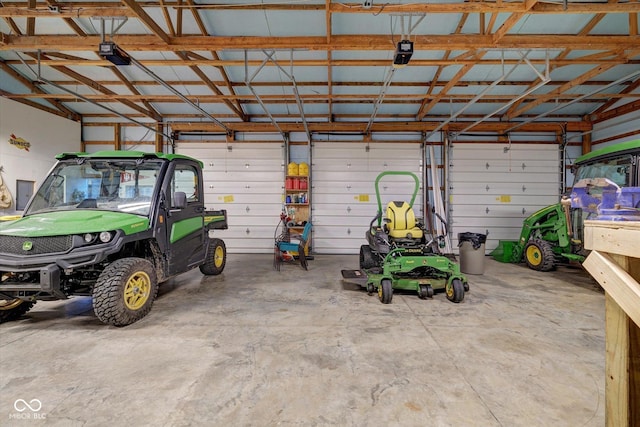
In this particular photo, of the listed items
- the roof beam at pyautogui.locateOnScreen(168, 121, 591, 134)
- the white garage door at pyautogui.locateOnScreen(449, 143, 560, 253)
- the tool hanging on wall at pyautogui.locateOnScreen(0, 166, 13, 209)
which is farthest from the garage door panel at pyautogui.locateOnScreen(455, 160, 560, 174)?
the tool hanging on wall at pyautogui.locateOnScreen(0, 166, 13, 209)

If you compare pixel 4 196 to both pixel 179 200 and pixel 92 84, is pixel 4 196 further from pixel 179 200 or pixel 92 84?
pixel 179 200

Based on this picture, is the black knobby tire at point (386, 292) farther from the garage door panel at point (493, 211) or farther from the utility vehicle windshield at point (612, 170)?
the garage door panel at point (493, 211)

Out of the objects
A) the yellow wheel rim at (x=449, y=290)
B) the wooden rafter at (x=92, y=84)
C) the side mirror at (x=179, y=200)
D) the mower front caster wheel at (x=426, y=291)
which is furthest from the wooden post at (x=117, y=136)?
the yellow wheel rim at (x=449, y=290)

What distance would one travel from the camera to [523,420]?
1.64 m

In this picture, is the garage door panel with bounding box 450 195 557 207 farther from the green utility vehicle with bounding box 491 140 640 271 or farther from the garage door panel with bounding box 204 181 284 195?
the garage door panel with bounding box 204 181 284 195

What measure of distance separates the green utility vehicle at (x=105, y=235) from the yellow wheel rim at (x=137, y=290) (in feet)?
0.03

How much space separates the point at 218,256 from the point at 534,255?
680 cm

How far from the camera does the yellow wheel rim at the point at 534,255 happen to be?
581 centimetres

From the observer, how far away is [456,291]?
366 cm

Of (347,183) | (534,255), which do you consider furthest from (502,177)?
(347,183)

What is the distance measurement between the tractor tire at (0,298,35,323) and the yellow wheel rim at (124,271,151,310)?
1.31 meters

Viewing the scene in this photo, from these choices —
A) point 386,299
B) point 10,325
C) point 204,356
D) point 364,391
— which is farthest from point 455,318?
point 10,325

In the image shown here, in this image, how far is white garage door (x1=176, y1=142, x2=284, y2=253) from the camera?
798cm

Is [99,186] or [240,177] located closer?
[99,186]
